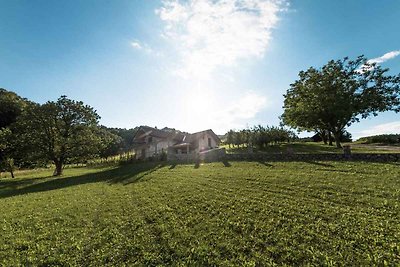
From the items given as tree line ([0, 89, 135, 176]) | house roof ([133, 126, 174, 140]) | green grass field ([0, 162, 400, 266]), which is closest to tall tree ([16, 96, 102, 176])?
tree line ([0, 89, 135, 176])

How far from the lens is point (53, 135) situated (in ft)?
106

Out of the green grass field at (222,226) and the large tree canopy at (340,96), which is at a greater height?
the large tree canopy at (340,96)

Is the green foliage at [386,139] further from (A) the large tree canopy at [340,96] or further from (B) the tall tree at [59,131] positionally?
(B) the tall tree at [59,131]

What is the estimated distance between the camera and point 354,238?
7320 mm

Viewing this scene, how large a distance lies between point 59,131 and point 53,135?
3.31ft

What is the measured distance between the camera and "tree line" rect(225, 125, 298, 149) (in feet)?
149

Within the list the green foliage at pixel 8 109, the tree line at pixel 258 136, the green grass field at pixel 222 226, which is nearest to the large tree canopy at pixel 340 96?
the tree line at pixel 258 136

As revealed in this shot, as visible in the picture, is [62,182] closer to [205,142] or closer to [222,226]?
[222,226]

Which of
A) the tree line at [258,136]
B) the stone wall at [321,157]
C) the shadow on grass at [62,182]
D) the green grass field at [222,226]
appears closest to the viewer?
the green grass field at [222,226]

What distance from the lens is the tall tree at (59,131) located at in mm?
31188

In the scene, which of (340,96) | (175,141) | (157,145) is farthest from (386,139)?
(157,145)

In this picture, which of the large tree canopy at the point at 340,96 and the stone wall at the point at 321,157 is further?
the large tree canopy at the point at 340,96

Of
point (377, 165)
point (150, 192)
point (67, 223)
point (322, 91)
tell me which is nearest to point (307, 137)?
point (322, 91)

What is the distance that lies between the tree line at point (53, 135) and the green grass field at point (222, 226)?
1911 centimetres
